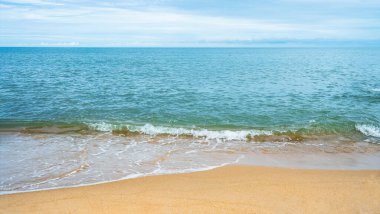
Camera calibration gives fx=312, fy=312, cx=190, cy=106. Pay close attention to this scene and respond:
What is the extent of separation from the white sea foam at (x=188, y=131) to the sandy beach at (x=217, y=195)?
5.54 m

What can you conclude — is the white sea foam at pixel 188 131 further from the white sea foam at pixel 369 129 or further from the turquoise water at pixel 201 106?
the white sea foam at pixel 369 129

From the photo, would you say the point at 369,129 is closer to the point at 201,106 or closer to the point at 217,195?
the point at 201,106

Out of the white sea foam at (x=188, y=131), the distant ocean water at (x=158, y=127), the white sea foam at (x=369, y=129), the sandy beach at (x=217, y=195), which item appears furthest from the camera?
the white sea foam at (x=369, y=129)

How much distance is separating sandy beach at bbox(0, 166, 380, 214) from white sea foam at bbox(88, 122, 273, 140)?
5.54 metres

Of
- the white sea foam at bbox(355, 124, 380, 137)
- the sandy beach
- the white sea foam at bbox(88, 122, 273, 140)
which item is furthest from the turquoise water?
the sandy beach

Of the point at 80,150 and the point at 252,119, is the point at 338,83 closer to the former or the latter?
the point at 252,119

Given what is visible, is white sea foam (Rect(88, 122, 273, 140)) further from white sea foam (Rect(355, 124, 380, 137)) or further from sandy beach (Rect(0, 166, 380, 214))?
sandy beach (Rect(0, 166, 380, 214))

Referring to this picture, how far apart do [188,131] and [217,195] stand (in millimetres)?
8048

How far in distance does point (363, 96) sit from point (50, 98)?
81.0 feet

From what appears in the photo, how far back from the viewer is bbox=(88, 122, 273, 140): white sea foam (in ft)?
51.4

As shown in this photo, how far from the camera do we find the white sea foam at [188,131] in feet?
51.4

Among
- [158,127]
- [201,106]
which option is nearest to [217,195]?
[158,127]

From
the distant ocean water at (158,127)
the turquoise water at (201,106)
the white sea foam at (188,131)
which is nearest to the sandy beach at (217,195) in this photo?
the distant ocean water at (158,127)

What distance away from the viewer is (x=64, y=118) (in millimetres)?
18688
